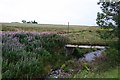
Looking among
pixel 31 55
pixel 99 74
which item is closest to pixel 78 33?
pixel 31 55

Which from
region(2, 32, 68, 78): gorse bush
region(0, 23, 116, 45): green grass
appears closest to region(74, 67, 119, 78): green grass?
region(2, 32, 68, 78): gorse bush

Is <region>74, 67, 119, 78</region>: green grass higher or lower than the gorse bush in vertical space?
lower

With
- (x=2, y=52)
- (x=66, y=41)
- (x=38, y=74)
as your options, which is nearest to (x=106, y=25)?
(x=38, y=74)

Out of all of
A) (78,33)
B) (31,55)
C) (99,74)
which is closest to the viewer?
(99,74)

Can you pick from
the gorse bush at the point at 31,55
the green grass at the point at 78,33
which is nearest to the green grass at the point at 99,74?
the gorse bush at the point at 31,55

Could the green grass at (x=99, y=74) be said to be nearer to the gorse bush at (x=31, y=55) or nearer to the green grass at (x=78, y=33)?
the gorse bush at (x=31, y=55)

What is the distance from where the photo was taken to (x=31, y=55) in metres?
11.4

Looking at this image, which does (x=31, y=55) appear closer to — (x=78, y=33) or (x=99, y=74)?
(x=99, y=74)

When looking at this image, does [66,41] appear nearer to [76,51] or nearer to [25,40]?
[76,51]

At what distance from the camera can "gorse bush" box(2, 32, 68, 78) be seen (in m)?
9.67

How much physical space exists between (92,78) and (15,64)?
2.85 m

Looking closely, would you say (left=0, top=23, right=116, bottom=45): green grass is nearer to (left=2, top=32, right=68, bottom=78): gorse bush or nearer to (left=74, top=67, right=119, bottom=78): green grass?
(left=2, top=32, right=68, bottom=78): gorse bush

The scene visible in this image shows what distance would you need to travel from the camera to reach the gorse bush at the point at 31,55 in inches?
381

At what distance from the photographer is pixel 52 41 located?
49.4ft
